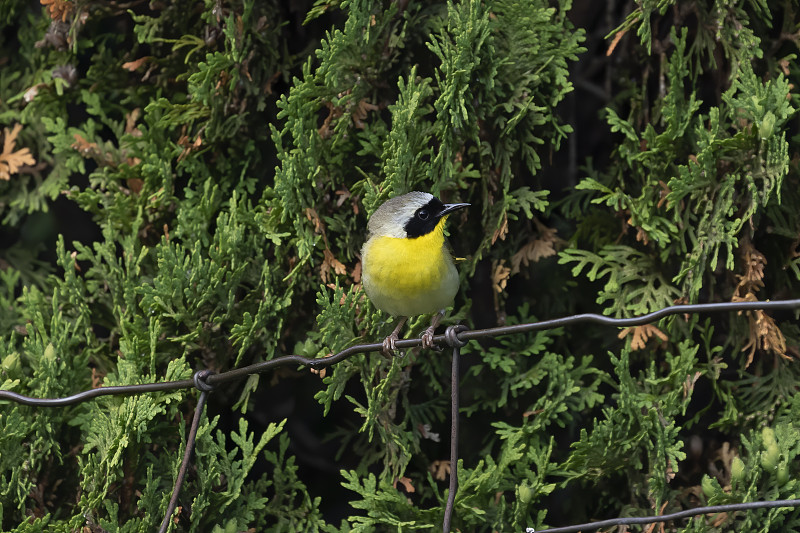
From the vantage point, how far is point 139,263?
356cm

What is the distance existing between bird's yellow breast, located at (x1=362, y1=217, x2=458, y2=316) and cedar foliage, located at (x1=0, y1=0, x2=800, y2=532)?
0.69ft

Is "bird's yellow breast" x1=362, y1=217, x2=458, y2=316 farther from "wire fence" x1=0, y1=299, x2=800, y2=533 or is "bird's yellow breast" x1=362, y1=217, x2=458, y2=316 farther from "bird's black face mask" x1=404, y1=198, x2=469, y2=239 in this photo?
"wire fence" x1=0, y1=299, x2=800, y2=533

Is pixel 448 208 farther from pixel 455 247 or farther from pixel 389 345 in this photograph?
pixel 389 345

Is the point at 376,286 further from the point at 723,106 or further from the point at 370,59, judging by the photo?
the point at 723,106

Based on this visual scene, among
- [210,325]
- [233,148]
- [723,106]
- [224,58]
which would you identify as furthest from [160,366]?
[723,106]

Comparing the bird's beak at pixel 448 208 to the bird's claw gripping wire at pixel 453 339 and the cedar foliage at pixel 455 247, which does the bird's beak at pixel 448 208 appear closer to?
the cedar foliage at pixel 455 247

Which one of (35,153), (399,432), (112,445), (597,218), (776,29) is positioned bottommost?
(399,432)

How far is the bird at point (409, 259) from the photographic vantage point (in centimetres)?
306

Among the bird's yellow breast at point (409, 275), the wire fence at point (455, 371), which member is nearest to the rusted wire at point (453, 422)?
the wire fence at point (455, 371)

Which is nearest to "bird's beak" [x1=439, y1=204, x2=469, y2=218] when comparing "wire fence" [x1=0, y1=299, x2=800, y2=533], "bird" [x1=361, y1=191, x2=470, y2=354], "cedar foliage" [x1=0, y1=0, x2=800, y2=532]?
"bird" [x1=361, y1=191, x2=470, y2=354]

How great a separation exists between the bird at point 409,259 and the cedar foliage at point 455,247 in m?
0.16

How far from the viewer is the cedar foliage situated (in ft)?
10.5

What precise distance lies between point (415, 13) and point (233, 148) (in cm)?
88

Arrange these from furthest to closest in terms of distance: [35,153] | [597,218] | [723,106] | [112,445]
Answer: [35,153], [597,218], [723,106], [112,445]
